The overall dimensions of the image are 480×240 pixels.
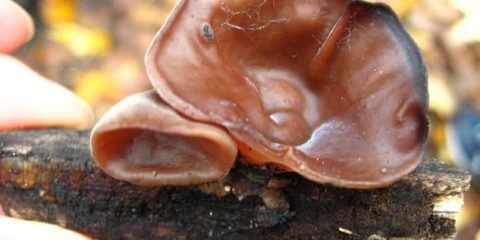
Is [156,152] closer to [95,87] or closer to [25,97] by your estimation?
[25,97]

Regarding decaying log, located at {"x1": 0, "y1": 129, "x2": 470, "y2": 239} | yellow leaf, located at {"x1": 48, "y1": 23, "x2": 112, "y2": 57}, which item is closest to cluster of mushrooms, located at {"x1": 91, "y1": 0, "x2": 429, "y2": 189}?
decaying log, located at {"x1": 0, "y1": 129, "x2": 470, "y2": 239}

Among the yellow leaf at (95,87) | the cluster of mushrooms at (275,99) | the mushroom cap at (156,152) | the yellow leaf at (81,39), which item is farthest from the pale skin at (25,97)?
the yellow leaf at (81,39)

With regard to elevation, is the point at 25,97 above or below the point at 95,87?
above

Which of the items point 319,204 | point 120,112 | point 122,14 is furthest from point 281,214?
point 122,14

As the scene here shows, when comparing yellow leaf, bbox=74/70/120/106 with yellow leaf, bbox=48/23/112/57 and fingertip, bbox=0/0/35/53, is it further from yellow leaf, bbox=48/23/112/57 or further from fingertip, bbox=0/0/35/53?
fingertip, bbox=0/0/35/53

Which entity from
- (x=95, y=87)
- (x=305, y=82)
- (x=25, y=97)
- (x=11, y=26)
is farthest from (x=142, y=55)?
(x=305, y=82)

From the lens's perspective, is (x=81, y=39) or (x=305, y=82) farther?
(x=81, y=39)

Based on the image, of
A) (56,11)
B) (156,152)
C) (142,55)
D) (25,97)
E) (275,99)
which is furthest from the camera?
(56,11)
